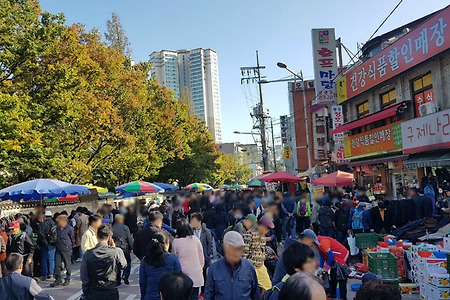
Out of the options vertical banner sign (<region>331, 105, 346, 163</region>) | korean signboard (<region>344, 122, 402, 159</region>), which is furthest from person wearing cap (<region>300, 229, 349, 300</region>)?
vertical banner sign (<region>331, 105, 346, 163</region>)

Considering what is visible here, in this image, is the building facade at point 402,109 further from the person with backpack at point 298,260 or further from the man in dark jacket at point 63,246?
the man in dark jacket at point 63,246

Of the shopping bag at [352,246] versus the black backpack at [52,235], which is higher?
the black backpack at [52,235]

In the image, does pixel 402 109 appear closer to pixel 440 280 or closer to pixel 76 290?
pixel 440 280

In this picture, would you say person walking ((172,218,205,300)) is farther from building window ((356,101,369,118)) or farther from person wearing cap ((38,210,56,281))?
building window ((356,101,369,118))

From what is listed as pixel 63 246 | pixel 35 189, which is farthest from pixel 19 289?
pixel 35 189

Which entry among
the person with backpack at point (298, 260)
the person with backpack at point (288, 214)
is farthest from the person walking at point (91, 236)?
the person with backpack at point (288, 214)

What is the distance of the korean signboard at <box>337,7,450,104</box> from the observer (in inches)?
556

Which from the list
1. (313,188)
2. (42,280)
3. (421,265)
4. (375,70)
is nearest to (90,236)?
(42,280)

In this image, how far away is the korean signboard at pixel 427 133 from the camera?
45.1ft

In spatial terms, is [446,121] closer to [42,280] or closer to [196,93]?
[42,280]

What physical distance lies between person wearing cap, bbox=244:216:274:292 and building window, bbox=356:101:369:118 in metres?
17.9

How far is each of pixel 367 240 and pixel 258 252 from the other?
5.74 metres

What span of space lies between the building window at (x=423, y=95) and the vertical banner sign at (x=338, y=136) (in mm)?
6529

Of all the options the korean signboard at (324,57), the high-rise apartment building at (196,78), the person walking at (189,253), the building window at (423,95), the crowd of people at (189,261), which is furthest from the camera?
the high-rise apartment building at (196,78)
